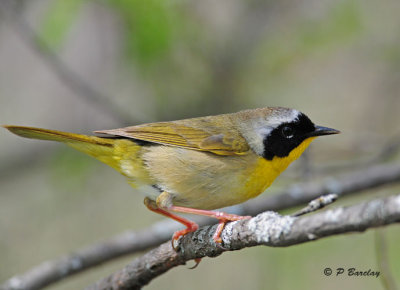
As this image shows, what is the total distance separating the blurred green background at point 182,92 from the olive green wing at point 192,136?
109cm

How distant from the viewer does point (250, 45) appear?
6332mm

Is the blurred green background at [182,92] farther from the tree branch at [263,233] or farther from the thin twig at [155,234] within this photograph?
the tree branch at [263,233]

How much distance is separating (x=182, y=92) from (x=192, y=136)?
197 cm

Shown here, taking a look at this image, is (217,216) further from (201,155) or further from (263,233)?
(263,233)

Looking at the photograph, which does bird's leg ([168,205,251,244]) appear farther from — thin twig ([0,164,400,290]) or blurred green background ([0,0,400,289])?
blurred green background ([0,0,400,289])

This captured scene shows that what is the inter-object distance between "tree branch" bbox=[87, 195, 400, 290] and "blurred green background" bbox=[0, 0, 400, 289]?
6.80 feet

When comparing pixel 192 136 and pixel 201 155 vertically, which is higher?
pixel 192 136

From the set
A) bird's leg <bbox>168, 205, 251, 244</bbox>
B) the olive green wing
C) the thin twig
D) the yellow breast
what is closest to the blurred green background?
the thin twig

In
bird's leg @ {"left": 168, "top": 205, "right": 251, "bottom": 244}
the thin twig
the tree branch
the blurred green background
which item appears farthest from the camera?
the blurred green background

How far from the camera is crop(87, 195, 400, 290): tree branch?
1.72 metres

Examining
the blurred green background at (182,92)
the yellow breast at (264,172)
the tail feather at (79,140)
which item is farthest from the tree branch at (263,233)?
the blurred green background at (182,92)

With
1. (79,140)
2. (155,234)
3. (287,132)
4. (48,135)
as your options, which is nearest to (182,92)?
(155,234)

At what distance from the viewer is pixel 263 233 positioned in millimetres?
2244

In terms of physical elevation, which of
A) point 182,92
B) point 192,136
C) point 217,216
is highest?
point 182,92
